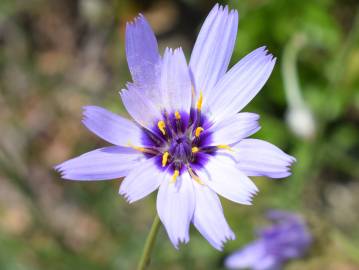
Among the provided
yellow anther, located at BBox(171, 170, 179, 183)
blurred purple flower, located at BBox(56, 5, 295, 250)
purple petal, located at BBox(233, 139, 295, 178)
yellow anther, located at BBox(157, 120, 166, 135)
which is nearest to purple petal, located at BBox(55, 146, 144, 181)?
blurred purple flower, located at BBox(56, 5, 295, 250)

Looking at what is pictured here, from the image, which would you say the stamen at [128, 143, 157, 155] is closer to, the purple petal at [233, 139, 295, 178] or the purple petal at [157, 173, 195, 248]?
the purple petal at [157, 173, 195, 248]

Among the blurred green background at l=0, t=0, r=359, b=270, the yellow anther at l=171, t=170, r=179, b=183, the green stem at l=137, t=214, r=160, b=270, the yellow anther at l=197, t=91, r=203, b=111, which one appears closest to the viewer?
the green stem at l=137, t=214, r=160, b=270

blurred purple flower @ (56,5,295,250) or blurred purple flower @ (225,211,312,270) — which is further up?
blurred purple flower @ (56,5,295,250)

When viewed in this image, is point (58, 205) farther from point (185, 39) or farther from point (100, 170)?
point (100, 170)

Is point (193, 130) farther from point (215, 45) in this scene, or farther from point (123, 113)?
point (123, 113)

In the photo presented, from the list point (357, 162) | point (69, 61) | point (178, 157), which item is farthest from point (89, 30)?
point (178, 157)

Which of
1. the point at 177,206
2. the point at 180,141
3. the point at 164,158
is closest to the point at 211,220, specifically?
the point at 177,206
